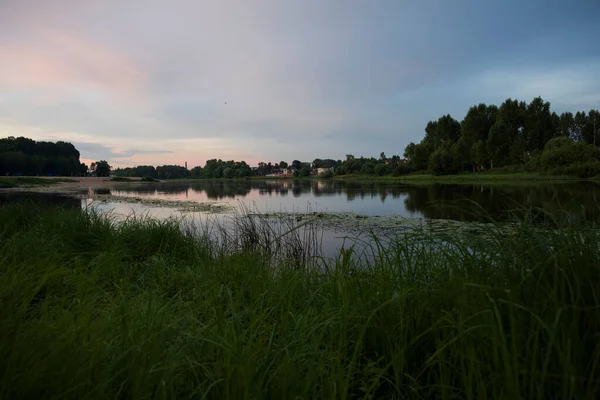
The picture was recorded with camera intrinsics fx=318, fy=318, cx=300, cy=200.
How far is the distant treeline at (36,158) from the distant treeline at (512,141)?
86.4 m

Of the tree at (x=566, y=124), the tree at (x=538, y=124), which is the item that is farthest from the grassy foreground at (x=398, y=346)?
the tree at (x=566, y=124)

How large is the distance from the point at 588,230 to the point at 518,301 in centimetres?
79

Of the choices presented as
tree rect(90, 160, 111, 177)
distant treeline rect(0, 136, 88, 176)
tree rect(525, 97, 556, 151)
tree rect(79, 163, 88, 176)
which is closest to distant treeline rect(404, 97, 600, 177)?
tree rect(525, 97, 556, 151)

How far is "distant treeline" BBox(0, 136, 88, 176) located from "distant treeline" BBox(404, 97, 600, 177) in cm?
8638

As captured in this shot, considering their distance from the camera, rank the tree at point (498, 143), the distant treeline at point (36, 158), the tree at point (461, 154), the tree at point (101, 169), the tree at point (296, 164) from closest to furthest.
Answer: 1. the tree at point (498, 143)
2. the tree at point (461, 154)
3. the distant treeline at point (36, 158)
4. the tree at point (101, 169)
5. the tree at point (296, 164)

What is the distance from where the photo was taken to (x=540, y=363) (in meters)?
1.35

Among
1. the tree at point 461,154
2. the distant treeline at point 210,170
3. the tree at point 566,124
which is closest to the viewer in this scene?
the tree at point 461,154

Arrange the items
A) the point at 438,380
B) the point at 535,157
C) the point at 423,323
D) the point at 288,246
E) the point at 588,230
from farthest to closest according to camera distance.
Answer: the point at 535,157 < the point at 288,246 < the point at 423,323 < the point at 588,230 < the point at 438,380

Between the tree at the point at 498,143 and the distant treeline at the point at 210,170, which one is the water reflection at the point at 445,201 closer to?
the tree at the point at 498,143

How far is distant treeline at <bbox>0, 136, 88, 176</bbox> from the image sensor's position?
69.2 m

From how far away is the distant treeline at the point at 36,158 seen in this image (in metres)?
69.2

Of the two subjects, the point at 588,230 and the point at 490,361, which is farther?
the point at 588,230

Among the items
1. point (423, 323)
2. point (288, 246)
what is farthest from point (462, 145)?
point (423, 323)

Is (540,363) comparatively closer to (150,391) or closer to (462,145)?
(150,391)
